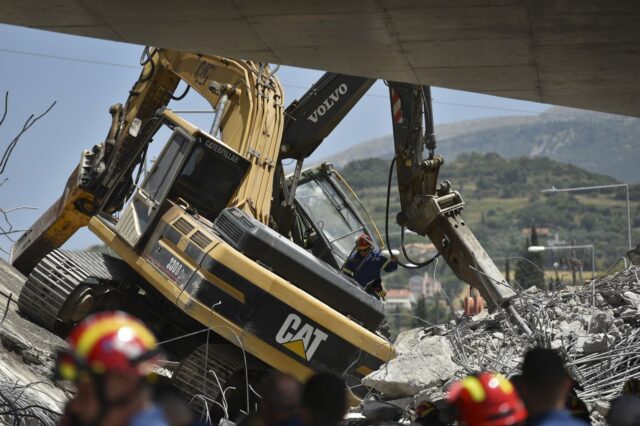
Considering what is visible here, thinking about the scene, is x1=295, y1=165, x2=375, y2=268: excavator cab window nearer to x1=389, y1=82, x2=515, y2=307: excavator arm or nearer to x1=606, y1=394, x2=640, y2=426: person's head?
x1=389, y1=82, x2=515, y2=307: excavator arm

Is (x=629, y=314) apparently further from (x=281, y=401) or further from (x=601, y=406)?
(x=281, y=401)

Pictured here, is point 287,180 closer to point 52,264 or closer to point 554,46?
point 52,264

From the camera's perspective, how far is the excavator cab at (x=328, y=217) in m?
18.7

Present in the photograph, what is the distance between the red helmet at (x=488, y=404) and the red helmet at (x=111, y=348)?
1.44 m

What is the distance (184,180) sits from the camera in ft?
48.6

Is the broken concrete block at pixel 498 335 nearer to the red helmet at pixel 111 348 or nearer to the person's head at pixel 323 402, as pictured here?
the person's head at pixel 323 402

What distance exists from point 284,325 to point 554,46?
193 inches

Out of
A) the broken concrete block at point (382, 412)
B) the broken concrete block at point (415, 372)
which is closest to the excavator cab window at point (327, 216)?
the broken concrete block at point (415, 372)

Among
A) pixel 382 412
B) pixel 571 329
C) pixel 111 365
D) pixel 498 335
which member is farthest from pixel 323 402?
pixel 498 335

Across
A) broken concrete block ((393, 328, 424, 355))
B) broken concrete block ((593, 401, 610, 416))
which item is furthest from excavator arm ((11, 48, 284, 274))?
broken concrete block ((593, 401, 610, 416))

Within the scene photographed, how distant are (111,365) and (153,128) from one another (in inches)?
443

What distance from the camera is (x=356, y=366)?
545 inches

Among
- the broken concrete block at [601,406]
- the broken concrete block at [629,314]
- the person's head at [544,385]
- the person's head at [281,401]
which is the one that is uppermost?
the broken concrete block at [629,314]

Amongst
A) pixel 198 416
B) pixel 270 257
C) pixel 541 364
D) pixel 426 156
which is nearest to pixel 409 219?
pixel 426 156
